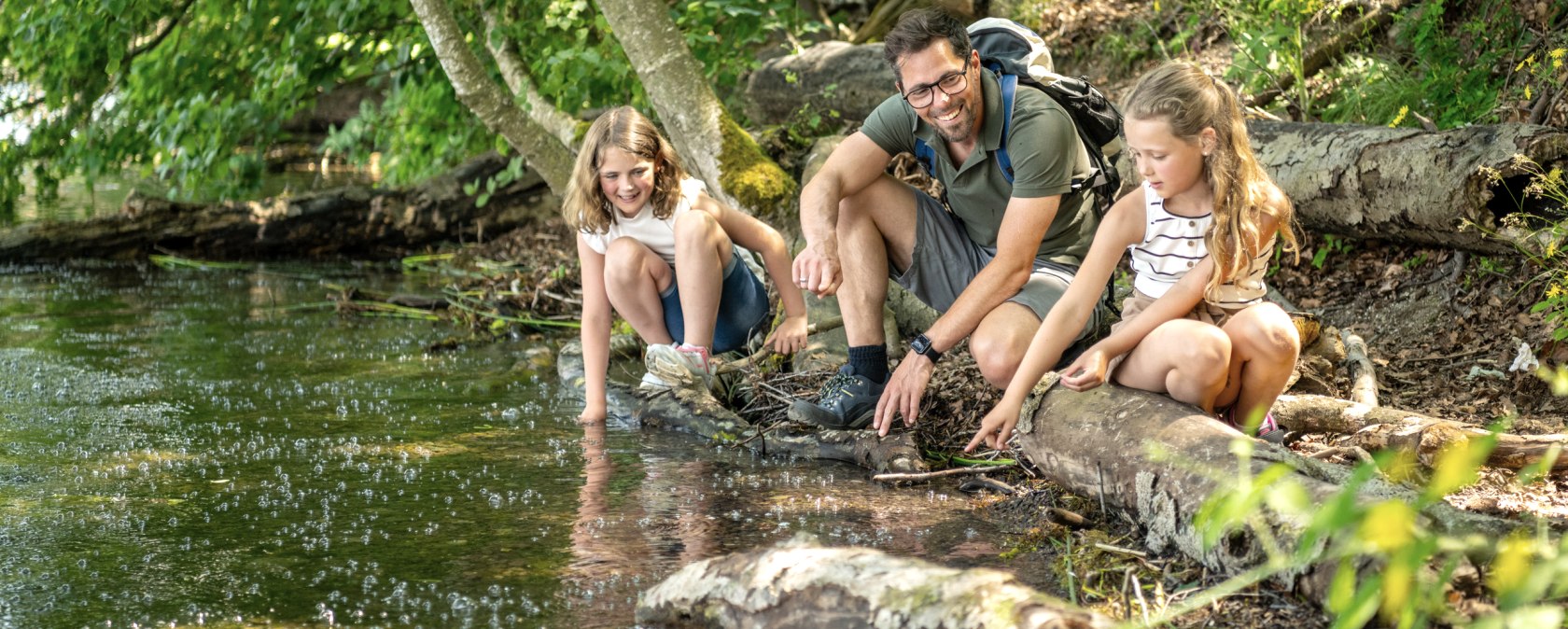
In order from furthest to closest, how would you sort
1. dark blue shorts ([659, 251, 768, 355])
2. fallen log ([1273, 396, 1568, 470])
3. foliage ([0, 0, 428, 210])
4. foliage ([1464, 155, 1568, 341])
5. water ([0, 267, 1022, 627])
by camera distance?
foliage ([0, 0, 428, 210]) → dark blue shorts ([659, 251, 768, 355]) → foliage ([1464, 155, 1568, 341]) → fallen log ([1273, 396, 1568, 470]) → water ([0, 267, 1022, 627])

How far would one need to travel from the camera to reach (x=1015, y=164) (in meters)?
3.89

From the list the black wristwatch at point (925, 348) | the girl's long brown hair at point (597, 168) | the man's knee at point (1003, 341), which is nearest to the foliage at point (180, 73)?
the girl's long brown hair at point (597, 168)

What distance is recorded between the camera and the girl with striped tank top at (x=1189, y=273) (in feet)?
10.7

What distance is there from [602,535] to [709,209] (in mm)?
1804

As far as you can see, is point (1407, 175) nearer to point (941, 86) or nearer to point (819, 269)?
point (941, 86)

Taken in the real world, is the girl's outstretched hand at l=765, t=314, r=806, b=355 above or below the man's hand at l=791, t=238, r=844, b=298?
below

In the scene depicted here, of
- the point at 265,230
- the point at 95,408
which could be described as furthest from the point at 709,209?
the point at 265,230

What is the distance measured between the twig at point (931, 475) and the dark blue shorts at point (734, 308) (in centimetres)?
137

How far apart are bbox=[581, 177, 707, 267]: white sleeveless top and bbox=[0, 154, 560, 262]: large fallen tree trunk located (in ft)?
16.7

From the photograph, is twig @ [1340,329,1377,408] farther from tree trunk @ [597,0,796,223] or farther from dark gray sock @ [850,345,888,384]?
tree trunk @ [597,0,796,223]

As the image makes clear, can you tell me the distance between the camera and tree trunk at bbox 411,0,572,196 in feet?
20.3

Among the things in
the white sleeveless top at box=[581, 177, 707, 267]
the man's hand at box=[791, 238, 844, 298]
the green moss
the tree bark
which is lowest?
the man's hand at box=[791, 238, 844, 298]

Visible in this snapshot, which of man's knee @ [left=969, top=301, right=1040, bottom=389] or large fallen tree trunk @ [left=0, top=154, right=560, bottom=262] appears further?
Result: large fallen tree trunk @ [left=0, top=154, right=560, bottom=262]

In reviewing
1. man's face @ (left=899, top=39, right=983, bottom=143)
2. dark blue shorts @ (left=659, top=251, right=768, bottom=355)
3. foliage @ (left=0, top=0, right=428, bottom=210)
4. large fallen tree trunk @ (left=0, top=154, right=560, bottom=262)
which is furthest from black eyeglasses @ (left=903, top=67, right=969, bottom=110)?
large fallen tree trunk @ (left=0, top=154, right=560, bottom=262)
